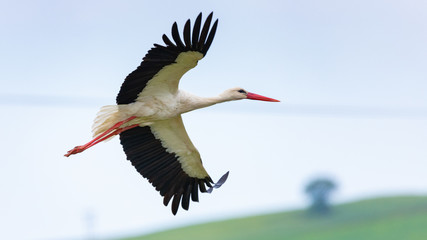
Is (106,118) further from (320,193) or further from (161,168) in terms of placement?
(320,193)

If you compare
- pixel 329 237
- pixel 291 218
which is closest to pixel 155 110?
pixel 329 237

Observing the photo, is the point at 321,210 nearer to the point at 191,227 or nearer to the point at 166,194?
the point at 191,227

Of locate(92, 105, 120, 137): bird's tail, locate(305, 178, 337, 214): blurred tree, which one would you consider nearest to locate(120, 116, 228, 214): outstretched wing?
locate(92, 105, 120, 137): bird's tail

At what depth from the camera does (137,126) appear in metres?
7.44

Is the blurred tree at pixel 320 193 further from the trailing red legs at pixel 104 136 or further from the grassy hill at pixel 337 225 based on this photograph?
the trailing red legs at pixel 104 136

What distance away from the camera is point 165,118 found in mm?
7105

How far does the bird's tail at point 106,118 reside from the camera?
709cm

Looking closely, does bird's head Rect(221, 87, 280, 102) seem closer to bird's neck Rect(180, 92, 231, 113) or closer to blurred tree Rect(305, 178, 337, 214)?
bird's neck Rect(180, 92, 231, 113)

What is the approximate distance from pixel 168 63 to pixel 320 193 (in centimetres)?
4223

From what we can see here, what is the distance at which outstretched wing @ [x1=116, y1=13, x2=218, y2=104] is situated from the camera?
6.43 metres

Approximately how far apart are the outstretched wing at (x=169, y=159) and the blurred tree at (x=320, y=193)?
36.7 meters

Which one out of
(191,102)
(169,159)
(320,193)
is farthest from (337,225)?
(191,102)

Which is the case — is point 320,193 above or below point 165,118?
above

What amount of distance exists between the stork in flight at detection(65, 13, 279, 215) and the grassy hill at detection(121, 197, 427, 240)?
27028 mm
